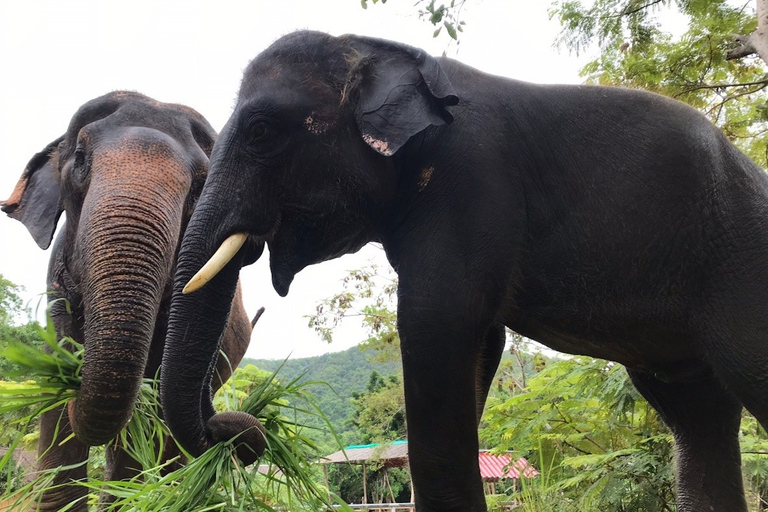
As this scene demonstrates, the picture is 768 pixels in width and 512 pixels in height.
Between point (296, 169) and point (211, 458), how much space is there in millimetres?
942

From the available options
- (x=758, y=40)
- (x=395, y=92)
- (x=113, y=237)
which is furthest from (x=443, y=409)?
(x=758, y=40)

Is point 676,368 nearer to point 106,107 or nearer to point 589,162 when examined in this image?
point 589,162

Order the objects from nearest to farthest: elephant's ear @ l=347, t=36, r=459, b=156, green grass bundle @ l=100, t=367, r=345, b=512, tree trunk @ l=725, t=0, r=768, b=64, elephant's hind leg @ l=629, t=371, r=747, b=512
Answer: elephant's ear @ l=347, t=36, r=459, b=156, green grass bundle @ l=100, t=367, r=345, b=512, elephant's hind leg @ l=629, t=371, r=747, b=512, tree trunk @ l=725, t=0, r=768, b=64

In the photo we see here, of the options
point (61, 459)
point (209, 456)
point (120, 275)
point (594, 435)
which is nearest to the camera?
point (209, 456)

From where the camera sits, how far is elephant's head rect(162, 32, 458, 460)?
7.23 ft

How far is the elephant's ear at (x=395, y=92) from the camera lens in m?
2.16

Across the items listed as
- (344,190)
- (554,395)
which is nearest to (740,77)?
(554,395)

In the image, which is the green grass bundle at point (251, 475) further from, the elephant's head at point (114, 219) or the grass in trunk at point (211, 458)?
the elephant's head at point (114, 219)

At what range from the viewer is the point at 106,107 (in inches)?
153

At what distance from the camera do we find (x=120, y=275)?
Result: 9.58ft

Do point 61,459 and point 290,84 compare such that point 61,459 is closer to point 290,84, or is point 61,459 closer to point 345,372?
point 290,84

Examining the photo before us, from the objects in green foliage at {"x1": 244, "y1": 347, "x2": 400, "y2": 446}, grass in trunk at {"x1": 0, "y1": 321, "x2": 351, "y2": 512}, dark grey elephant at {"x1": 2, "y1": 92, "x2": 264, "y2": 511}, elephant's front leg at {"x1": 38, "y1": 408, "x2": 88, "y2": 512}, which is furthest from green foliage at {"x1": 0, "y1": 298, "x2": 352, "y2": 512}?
green foliage at {"x1": 244, "y1": 347, "x2": 400, "y2": 446}

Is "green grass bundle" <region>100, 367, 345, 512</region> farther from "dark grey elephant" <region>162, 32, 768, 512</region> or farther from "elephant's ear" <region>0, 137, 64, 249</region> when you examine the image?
"elephant's ear" <region>0, 137, 64, 249</region>

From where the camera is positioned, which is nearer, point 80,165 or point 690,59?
point 80,165
